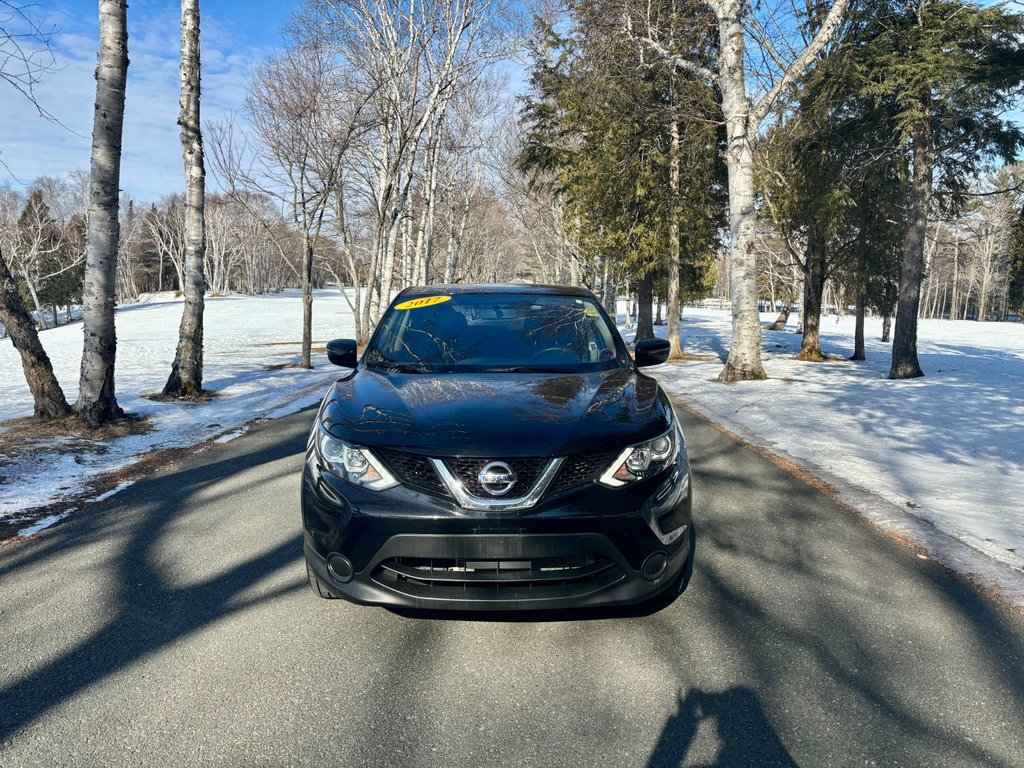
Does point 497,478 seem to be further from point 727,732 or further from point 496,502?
point 727,732

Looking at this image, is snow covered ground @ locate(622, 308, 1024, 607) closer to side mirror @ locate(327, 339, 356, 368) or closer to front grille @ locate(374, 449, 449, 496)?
front grille @ locate(374, 449, 449, 496)

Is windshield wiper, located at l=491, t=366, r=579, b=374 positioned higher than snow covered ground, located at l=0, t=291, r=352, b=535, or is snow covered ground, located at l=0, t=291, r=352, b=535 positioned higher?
windshield wiper, located at l=491, t=366, r=579, b=374

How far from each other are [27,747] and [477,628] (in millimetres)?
1702

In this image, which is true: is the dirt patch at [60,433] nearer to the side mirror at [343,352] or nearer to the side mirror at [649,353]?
the side mirror at [343,352]

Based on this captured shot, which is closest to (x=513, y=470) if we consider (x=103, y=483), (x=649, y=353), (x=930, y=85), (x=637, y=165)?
(x=649, y=353)

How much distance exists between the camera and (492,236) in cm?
5066

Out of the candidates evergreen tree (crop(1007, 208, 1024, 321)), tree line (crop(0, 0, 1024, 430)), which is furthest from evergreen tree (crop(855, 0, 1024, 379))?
evergreen tree (crop(1007, 208, 1024, 321))

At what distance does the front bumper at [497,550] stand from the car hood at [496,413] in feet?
0.74

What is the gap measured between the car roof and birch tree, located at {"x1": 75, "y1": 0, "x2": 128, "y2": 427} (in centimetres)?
444

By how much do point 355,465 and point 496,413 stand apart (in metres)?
0.67

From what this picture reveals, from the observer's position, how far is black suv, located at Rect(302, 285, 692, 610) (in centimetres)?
247

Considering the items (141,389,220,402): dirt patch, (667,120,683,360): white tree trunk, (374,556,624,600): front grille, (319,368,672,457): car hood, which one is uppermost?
(667,120,683,360): white tree trunk

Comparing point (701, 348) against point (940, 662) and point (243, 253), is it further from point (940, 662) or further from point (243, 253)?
point (243, 253)

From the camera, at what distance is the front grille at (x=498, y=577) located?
97.7 inches
